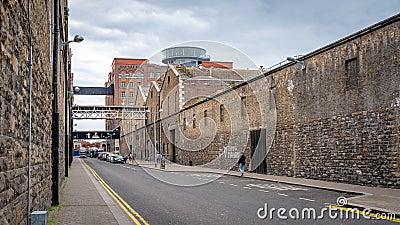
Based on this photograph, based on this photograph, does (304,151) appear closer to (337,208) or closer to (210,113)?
(337,208)

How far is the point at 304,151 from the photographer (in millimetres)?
25312

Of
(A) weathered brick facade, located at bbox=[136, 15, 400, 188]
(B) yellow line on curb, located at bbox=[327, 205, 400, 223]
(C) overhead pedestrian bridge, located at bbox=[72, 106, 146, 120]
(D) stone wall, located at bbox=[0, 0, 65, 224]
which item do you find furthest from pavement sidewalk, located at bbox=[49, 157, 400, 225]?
(C) overhead pedestrian bridge, located at bbox=[72, 106, 146, 120]

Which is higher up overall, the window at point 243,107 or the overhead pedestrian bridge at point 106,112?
the overhead pedestrian bridge at point 106,112

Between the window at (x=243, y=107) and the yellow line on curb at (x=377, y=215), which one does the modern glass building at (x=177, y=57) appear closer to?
the window at (x=243, y=107)

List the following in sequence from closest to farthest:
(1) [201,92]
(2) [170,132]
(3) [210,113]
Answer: (3) [210,113], (1) [201,92], (2) [170,132]

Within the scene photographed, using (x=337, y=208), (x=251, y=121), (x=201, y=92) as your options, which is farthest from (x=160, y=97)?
(x=337, y=208)

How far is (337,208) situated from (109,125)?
125m

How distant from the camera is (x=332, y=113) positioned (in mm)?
22625

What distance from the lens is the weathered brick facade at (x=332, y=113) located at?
18.7m

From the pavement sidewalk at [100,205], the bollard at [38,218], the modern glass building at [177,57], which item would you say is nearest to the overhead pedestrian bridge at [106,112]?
the modern glass building at [177,57]

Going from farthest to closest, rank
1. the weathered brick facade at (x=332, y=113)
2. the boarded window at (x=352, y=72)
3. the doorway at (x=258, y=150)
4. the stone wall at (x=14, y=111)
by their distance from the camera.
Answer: the doorway at (x=258, y=150)
the boarded window at (x=352, y=72)
the weathered brick facade at (x=332, y=113)
the stone wall at (x=14, y=111)

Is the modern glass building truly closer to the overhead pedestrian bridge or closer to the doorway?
the doorway

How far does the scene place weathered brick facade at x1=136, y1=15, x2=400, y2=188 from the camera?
1866 centimetres

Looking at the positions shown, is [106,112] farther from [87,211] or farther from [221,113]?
[87,211]
